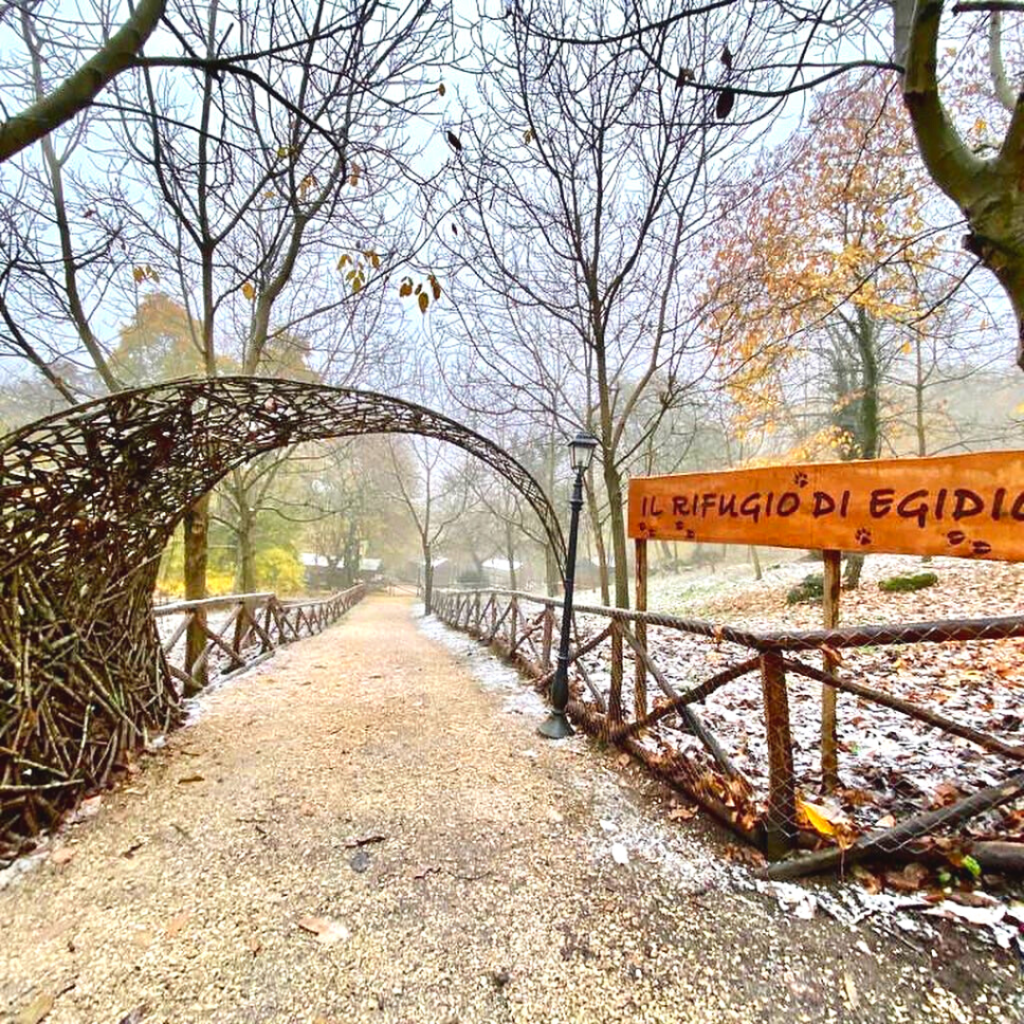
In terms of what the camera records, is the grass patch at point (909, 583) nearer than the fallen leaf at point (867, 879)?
No

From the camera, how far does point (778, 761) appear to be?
201 centimetres

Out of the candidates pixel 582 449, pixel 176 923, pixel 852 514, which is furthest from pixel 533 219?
pixel 176 923

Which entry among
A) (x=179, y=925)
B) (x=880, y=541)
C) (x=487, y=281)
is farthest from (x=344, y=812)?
(x=487, y=281)

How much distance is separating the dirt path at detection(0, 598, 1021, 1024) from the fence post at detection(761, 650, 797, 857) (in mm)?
306

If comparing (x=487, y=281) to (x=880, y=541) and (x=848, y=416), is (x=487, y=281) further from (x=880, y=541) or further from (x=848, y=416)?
(x=848, y=416)

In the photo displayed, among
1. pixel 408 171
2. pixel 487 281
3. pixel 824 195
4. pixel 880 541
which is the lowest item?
pixel 880 541

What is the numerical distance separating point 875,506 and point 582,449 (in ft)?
6.18

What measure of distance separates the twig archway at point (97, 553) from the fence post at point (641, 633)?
2.41 meters

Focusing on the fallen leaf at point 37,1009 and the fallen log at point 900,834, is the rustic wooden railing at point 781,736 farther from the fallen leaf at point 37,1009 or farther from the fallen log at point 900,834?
the fallen leaf at point 37,1009

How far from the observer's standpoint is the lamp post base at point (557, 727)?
346 centimetres

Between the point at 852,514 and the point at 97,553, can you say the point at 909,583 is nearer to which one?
the point at 852,514

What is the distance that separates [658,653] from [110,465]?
16.6 ft

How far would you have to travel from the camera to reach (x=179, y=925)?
1804 mm

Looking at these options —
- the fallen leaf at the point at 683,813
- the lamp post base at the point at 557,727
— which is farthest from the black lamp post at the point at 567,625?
the fallen leaf at the point at 683,813
